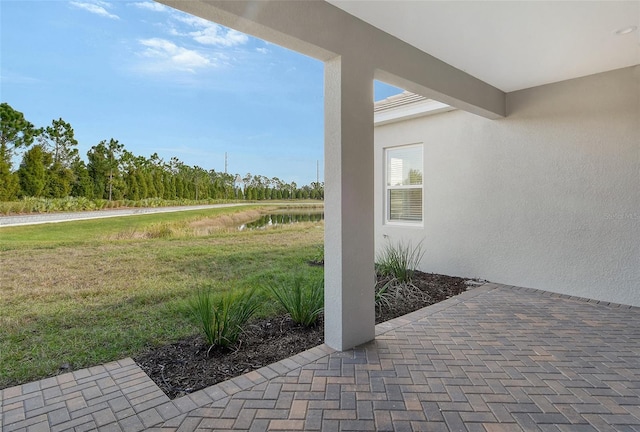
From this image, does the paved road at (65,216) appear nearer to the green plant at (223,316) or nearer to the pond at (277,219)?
the pond at (277,219)

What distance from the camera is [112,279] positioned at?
5699 millimetres

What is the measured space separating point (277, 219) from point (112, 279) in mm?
5471

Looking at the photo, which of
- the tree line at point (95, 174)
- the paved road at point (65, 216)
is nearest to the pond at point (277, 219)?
the tree line at point (95, 174)

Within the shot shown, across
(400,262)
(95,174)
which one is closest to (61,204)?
(95,174)

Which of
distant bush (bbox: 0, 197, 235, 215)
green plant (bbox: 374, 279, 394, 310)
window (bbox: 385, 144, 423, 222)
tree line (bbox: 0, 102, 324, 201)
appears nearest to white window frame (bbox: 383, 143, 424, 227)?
window (bbox: 385, 144, 423, 222)

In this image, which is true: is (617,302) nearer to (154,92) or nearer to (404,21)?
(404,21)

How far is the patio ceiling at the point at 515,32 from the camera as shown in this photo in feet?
9.35

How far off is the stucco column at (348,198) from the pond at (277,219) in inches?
268

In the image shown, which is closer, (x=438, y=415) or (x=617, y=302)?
(x=438, y=415)

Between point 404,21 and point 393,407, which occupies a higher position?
point 404,21

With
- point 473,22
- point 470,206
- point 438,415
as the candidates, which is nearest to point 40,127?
point 473,22

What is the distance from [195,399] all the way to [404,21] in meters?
3.55

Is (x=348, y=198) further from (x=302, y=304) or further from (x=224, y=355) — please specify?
(x=224, y=355)

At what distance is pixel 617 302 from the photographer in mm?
4355
